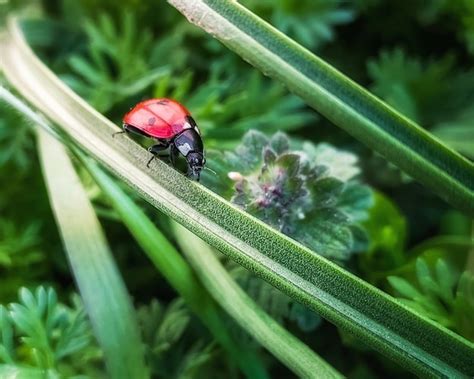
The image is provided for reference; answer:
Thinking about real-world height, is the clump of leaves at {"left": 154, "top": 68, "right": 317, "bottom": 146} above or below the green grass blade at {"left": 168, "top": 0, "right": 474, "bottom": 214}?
below

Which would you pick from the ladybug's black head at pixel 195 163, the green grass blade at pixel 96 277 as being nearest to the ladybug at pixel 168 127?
the ladybug's black head at pixel 195 163

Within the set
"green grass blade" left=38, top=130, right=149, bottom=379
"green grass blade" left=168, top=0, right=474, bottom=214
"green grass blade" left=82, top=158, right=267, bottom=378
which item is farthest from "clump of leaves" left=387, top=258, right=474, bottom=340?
"green grass blade" left=38, top=130, right=149, bottom=379

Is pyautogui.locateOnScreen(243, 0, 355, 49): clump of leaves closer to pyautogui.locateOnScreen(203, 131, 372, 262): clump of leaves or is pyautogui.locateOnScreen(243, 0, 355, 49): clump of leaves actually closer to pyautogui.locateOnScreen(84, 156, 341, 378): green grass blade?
pyautogui.locateOnScreen(203, 131, 372, 262): clump of leaves

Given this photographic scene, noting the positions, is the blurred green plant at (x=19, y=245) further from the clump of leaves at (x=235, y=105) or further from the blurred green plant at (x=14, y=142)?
the clump of leaves at (x=235, y=105)

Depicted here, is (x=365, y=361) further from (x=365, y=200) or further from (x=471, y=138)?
(x=471, y=138)

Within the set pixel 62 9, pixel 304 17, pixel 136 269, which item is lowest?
pixel 136 269

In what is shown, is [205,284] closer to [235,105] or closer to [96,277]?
[96,277]

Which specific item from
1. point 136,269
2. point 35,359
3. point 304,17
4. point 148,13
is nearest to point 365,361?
point 136,269
